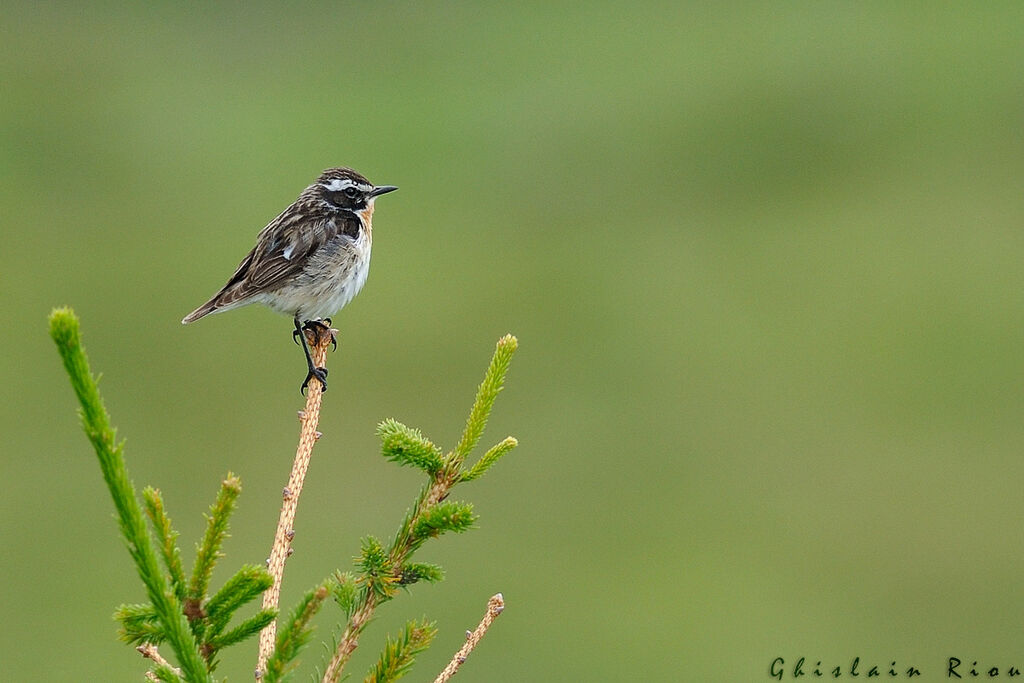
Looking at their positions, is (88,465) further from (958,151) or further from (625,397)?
(958,151)

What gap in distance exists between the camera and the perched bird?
9.91 meters

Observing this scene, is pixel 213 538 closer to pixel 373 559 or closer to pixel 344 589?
pixel 344 589

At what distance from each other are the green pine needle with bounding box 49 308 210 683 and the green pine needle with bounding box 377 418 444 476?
119 cm

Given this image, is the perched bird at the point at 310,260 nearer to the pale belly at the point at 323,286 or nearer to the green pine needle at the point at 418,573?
the pale belly at the point at 323,286

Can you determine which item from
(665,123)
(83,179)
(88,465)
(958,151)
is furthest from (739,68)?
(88,465)

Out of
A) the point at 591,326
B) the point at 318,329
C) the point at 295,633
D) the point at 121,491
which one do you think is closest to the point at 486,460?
the point at 295,633

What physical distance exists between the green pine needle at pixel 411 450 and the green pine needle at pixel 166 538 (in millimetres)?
1057

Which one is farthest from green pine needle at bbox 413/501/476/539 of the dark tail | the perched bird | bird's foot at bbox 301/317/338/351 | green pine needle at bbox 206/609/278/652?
the dark tail

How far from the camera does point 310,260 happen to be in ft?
33.1

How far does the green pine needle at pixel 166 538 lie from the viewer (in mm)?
3949

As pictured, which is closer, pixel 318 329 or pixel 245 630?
pixel 245 630

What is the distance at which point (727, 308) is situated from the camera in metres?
64.9

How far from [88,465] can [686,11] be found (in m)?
85.9

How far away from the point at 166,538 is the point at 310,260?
625cm
